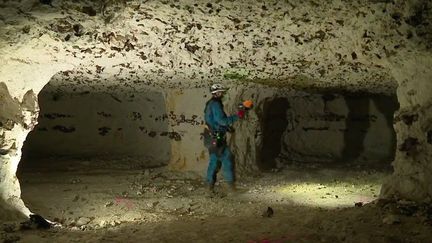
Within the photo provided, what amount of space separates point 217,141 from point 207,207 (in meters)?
1.11

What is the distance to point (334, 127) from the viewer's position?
938 cm

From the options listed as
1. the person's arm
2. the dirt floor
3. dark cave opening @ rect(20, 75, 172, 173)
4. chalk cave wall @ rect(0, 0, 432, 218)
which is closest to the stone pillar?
chalk cave wall @ rect(0, 0, 432, 218)

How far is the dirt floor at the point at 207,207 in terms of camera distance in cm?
293

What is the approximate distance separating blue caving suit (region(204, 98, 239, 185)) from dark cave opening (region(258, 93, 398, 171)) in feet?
12.0

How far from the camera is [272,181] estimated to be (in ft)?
20.6

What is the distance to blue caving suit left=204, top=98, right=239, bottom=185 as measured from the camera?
17.4 ft

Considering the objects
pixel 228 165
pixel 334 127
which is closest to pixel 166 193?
pixel 228 165

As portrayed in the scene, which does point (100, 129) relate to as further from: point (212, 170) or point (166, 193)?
point (212, 170)

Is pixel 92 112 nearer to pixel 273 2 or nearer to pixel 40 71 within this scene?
pixel 40 71

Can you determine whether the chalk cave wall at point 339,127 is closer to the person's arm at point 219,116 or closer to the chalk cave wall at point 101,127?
the chalk cave wall at point 101,127

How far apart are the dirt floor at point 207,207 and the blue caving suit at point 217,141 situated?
0.31 meters

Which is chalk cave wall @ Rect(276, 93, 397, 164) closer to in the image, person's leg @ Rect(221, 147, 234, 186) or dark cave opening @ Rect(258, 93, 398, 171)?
dark cave opening @ Rect(258, 93, 398, 171)

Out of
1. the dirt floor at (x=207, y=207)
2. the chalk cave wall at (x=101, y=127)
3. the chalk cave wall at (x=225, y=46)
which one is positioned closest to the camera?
the chalk cave wall at (x=225, y=46)

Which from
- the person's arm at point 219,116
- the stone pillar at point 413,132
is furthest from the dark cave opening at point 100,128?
the stone pillar at point 413,132
